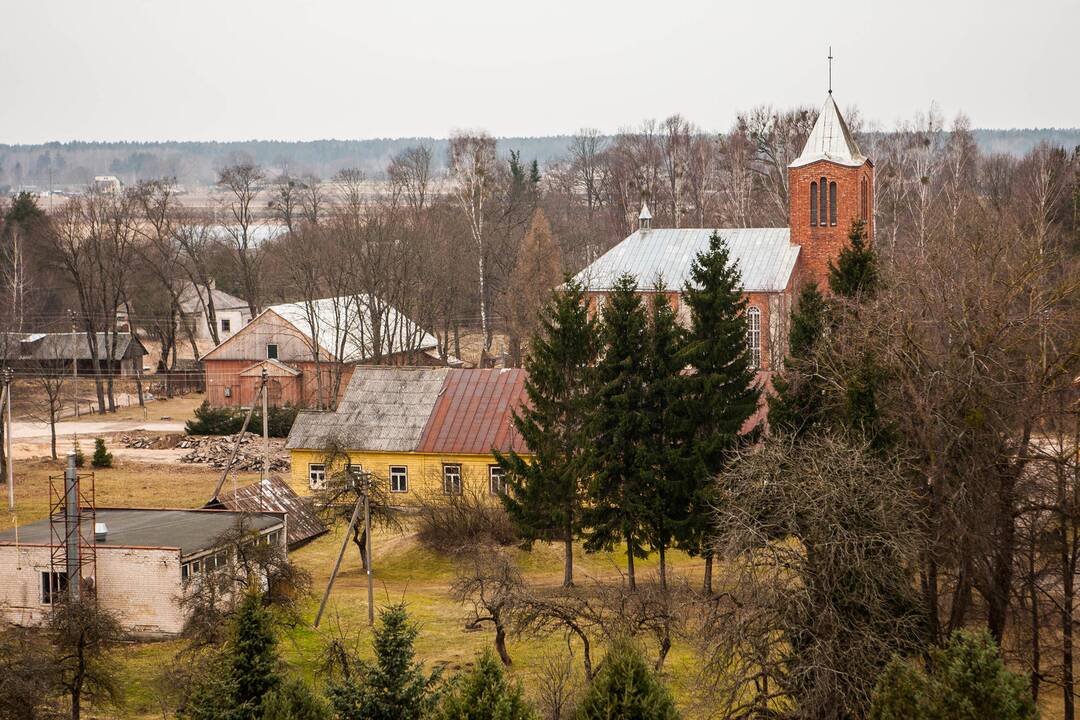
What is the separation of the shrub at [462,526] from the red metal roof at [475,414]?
109 inches

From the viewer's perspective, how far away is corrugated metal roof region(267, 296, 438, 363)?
176 feet

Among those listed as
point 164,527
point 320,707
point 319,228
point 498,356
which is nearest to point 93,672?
point 320,707

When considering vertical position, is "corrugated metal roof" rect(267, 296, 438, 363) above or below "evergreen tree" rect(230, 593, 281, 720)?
above

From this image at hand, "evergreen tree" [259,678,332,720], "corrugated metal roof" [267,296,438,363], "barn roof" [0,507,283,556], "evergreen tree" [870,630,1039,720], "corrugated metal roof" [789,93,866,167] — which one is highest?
"corrugated metal roof" [789,93,866,167]

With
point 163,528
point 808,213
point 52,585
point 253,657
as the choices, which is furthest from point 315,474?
point 808,213

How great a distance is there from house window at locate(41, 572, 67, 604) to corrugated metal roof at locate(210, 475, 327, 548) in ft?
20.3

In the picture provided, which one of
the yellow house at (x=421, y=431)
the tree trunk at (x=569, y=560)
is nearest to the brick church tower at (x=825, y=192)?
the yellow house at (x=421, y=431)

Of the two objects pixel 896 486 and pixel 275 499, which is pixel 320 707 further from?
pixel 275 499

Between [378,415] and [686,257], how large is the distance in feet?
63.7

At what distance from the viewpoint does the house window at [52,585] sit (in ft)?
83.9

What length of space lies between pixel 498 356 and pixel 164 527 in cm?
3560

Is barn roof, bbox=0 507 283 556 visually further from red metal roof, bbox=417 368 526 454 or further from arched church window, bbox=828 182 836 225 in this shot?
arched church window, bbox=828 182 836 225

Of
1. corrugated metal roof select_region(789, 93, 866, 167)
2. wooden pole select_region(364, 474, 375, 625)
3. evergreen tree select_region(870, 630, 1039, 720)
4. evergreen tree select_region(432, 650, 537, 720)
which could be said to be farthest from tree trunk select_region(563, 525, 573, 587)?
corrugated metal roof select_region(789, 93, 866, 167)

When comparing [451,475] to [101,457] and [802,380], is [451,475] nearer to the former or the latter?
[802,380]
